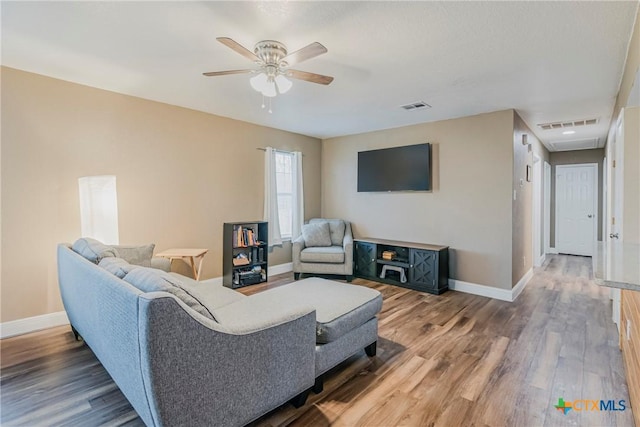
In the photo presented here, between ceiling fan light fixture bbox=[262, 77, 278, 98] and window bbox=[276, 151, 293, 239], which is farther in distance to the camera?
window bbox=[276, 151, 293, 239]

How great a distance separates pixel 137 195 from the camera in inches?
140

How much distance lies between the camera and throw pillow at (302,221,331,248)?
4976mm

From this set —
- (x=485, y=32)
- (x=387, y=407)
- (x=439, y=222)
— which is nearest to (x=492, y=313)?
(x=439, y=222)

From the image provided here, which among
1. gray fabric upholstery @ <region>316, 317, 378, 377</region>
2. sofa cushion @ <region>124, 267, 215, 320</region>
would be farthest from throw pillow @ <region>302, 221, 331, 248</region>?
sofa cushion @ <region>124, 267, 215, 320</region>

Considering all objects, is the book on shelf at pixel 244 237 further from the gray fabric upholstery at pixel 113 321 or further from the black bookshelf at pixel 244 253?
the gray fabric upholstery at pixel 113 321

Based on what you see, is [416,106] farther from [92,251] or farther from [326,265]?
[92,251]

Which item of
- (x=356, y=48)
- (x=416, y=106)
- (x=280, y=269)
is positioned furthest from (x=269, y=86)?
(x=280, y=269)

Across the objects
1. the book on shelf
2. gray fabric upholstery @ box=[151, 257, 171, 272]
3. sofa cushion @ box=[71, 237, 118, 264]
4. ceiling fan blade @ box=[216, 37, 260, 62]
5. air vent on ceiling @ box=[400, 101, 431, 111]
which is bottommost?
gray fabric upholstery @ box=[151, 257, 171, 272]

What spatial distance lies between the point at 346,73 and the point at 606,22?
6.00 feet

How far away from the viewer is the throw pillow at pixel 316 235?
4976 mm

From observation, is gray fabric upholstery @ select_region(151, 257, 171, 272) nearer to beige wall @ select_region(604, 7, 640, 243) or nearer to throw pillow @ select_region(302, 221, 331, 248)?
throw pillow @ select_region(302, 221, 331, 248)

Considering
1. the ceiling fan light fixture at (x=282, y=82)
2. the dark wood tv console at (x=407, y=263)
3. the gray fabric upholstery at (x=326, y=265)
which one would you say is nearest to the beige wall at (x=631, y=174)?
the dark wood tv console at (x=407, y=263)

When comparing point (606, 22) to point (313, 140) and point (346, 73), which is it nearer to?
point (346, 73)

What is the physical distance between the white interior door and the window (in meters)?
6.26
